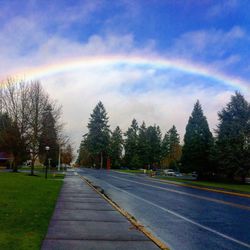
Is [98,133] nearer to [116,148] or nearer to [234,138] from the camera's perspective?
[116,148]

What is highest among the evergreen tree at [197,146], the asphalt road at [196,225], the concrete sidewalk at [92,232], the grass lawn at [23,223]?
the evergreen tree at [197,146]

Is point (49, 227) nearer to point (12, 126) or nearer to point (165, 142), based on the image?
point (12, 126)

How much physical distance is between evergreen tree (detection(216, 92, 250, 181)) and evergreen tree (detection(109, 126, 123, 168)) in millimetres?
80865

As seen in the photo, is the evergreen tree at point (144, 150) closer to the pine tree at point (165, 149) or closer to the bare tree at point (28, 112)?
the pine tree at point (165, 149)

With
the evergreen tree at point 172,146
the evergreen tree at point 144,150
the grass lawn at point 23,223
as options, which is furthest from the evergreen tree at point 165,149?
the grass lawn at point 23,223

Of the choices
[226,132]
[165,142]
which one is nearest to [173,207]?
[226,132]

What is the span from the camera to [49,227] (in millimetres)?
9156

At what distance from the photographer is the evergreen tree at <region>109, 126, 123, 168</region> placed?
127700mm

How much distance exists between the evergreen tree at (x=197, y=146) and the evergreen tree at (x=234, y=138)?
5.92 metres

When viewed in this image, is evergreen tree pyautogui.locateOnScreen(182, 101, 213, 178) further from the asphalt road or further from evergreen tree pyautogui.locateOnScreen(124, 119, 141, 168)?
evergreen tree pyautogui.locateOnScreen(124, 119, 141, 168)

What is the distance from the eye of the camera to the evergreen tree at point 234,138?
44.7 meters

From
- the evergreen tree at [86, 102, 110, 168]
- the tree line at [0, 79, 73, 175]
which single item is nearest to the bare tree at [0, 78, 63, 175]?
the tree line at [0, 79, 73, 175]

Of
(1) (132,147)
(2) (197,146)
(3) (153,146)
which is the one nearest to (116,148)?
(1) (132,147)

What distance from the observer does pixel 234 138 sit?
151 ft
